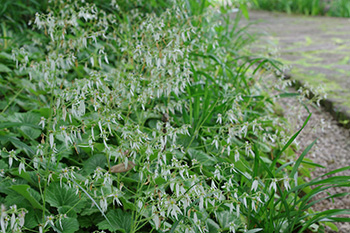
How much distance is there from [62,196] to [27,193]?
0.19 metres

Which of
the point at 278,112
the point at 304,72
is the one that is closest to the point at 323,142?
the point at 278,112

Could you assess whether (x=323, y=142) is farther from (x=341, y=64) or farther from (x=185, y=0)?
(x=341, y=64)

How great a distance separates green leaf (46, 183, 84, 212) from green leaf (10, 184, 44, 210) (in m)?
0.07

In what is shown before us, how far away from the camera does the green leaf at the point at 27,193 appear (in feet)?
5.24

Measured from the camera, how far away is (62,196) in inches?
69.7

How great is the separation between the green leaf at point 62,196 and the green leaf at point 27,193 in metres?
0.07

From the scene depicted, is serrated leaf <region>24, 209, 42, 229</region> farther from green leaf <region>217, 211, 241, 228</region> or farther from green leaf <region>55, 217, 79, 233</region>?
green leaf <region>217, 211, 241, 228</region>

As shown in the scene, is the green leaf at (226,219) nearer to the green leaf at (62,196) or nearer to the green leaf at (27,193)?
the green leaf at (62,196)

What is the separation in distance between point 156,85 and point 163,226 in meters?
0.76

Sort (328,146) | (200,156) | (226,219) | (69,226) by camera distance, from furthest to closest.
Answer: (328,146), (200,156), (226,219), (69,226)

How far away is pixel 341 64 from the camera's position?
4.84 m

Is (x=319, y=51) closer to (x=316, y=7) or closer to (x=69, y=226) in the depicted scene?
(x=316, y=7)

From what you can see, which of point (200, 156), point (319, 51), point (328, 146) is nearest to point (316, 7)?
point (319, 51)

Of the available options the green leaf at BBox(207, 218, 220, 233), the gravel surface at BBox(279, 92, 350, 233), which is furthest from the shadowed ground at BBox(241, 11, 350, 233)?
the green leaf at BBox(207, 218, 220, 233)
